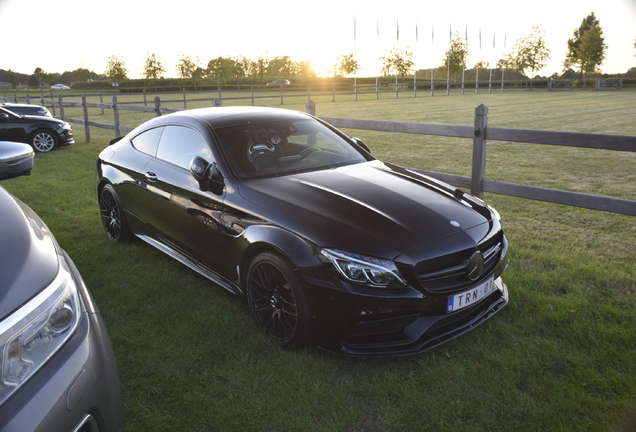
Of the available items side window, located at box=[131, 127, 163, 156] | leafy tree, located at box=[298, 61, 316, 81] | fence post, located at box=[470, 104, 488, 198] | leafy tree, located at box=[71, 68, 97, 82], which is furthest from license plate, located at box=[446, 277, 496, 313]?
leafy tree, located at box=[71, 68, 97, 82]

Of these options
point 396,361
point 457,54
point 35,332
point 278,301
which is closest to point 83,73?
point 457,54

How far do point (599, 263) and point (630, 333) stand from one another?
136 centimetres

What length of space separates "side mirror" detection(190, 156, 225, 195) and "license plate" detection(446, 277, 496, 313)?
176 centimetres

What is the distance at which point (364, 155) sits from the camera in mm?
4543

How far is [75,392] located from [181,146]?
2856mm

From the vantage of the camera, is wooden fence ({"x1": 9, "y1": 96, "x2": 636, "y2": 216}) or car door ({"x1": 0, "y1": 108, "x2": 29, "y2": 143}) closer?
wooden fence ({"x1": 9, "y1": 96, "x2": 636, "y2": 216})

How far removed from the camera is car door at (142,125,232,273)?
3.72 meters

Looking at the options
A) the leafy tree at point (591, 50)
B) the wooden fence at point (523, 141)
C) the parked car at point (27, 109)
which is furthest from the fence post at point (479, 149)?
the leafy tree at point (591, 50)

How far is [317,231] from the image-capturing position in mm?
3006

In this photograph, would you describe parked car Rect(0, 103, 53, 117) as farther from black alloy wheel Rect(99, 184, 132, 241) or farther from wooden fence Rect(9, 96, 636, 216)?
wooden fence Rect(9, 96, 636, 216)

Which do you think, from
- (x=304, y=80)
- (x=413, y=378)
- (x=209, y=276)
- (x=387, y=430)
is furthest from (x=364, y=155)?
(x=304, y=80)

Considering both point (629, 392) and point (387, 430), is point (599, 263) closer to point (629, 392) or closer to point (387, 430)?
point (629, 392)

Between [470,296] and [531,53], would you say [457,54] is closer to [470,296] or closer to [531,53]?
[531,53]

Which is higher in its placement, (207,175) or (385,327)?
(207,175)
